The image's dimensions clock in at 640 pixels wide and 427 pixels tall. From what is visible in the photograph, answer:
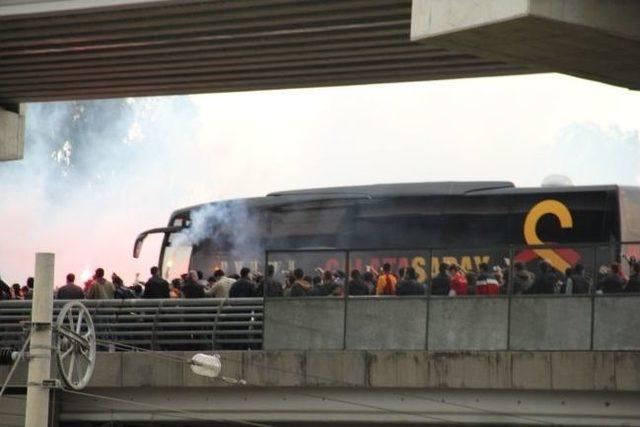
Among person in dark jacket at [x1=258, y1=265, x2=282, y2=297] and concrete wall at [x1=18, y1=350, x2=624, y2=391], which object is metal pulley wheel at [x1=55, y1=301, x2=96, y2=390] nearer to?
concrete wall at [x1=18, y1=350, x2=624, y2=391]

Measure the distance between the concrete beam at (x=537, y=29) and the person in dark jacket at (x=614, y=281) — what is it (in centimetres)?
370

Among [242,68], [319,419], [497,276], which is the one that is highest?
[242,68]

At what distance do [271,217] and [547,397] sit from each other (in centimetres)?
1490

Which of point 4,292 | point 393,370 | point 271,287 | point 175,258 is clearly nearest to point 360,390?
point 393,370

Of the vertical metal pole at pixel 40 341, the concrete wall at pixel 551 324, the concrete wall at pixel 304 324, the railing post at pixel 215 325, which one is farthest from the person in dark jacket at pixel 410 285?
the vertical metal pole at pixel 40 341

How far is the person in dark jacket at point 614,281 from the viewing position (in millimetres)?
26109

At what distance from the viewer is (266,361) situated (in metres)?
28.3

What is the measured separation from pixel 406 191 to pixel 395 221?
651 millimetres

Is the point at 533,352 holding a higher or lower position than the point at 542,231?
lower

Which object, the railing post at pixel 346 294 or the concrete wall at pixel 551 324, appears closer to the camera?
the concrete wall at pixel 551 324

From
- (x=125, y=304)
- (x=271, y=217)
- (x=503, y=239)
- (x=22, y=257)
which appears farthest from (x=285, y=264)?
(x=22, y=257)

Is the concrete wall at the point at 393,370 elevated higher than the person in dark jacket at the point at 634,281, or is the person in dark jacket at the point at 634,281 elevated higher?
the person in dark jacket at the point at 634,281

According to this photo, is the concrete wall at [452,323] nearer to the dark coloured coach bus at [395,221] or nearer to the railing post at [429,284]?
the railing post at [429,284]

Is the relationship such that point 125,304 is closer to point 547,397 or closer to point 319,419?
point 319,419
